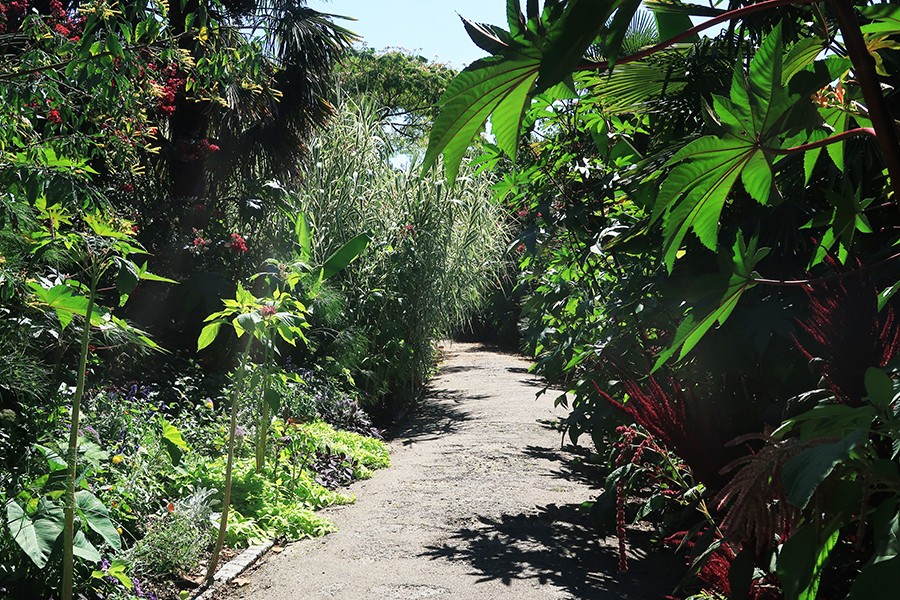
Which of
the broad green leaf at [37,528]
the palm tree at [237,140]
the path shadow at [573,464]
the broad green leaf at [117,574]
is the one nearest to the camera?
the broad green leaf at [37,528]

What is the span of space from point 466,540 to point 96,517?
2.29m

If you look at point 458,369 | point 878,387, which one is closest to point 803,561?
point 878,387

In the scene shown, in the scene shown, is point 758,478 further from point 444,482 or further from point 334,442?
point 334,442

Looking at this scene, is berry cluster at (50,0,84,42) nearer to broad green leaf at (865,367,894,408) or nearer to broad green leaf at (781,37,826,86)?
broad green leaf at (781,37,826,86)

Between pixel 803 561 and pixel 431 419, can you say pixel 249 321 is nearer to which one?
pixel 803 561

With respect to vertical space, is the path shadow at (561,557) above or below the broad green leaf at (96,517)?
below

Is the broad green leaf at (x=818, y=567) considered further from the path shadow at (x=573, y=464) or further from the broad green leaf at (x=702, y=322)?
the path shadow at (x=573, y=464)

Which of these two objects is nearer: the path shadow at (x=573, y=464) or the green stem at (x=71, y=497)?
the green stem at (x=71, y=497)

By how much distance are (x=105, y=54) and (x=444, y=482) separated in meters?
4.32

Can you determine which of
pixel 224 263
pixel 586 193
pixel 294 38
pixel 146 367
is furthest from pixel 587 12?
pixel 294 38

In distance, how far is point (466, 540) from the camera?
472 cm

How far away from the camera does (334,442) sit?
279 inches

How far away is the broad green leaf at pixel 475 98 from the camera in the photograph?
2.52ft

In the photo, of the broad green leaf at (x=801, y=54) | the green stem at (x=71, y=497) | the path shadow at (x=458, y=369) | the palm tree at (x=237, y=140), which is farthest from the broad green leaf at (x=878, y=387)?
the path shadow at (x=458, y=369)
